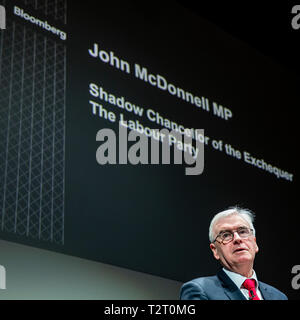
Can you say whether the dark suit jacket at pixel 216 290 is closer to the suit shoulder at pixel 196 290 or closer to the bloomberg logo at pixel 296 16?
the suit shoulder at pixel 196 290

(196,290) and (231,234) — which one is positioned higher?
(231,234)

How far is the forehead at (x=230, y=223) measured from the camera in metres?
2.47

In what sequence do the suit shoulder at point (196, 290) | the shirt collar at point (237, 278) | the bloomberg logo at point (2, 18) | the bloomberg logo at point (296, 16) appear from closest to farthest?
1. the suit shoulder at point (196, 290)
2. the shirt collar at point (237, 278)
3. the bloomberg logo at point (2, 18)
4. the bloomberg logo at point (296, 16)

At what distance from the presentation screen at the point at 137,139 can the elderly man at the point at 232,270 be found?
0.93 meters

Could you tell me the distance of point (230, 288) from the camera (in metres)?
2.36

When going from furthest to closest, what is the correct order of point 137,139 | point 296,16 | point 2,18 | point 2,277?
point 296,16, point 137,139, point 2,18, point 2,277

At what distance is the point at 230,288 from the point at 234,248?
15 centimetres

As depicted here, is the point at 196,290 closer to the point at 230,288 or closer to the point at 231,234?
the point at 230,288

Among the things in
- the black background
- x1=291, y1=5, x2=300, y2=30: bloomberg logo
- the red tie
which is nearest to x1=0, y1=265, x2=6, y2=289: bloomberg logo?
the black background

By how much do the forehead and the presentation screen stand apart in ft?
2.98

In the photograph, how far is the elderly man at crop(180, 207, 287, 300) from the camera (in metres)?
2.31

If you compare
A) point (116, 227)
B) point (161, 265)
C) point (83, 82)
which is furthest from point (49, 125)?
point (161, 265)

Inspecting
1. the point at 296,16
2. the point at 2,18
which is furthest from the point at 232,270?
the point at 296,16

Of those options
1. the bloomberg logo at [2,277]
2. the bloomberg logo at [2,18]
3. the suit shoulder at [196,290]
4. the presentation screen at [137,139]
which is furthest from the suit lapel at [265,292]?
the bloomberg logo at [2,18]
